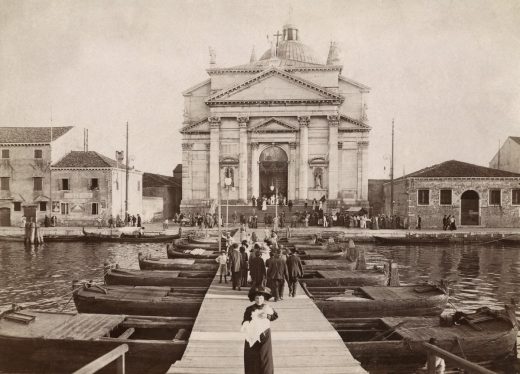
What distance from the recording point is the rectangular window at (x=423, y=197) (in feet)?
155

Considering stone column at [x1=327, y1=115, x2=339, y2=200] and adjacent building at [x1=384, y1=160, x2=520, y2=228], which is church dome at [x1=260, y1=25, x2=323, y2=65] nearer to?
stone column at [x1=327, y1=115, x2=339, y2=200]

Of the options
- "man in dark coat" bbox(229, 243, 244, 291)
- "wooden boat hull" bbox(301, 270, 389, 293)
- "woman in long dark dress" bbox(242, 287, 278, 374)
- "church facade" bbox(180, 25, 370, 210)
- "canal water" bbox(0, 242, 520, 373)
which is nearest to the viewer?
"woman in long dark dress" bbox(242, 287, 278, 374)

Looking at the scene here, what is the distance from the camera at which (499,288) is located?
23312mm

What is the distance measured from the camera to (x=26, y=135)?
49688mm

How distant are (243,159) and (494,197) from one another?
24139 millimetres

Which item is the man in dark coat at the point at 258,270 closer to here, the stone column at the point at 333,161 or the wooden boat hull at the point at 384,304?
the wooden boat hull at the point at 384,304

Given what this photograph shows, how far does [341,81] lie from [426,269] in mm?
33369

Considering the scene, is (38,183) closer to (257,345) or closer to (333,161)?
(333,161)

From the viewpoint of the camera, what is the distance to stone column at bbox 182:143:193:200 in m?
55.7

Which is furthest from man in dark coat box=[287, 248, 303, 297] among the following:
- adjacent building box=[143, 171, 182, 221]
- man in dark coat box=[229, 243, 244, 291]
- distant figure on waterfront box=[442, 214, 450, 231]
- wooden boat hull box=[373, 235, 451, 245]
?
adjacent building box=[143, 171, 182, 221]

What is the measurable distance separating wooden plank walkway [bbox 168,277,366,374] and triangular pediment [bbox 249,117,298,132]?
131 feet

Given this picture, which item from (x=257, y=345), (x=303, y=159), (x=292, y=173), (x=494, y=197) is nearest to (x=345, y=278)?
(x=257, y=345)

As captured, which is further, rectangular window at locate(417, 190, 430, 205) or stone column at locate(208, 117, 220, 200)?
stone column at locate(208, 117, 220, 200)

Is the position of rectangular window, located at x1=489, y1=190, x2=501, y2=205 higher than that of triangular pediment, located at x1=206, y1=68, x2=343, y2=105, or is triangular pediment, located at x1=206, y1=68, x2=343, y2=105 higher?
triangular pediment, located at x1=206, y1=68, x2=343, y2=105
